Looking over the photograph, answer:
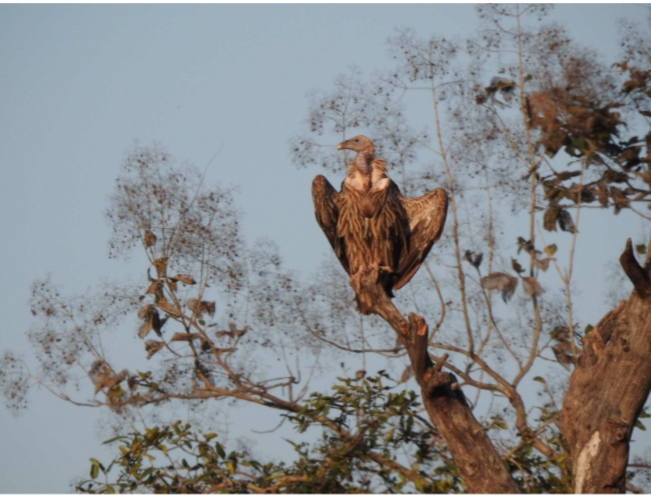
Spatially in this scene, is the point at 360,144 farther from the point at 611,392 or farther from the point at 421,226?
the point at 611,392

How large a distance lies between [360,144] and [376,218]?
0.77m

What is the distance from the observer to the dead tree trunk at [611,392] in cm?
862

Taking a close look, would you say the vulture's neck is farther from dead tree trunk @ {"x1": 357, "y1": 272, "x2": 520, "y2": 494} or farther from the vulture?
dead tree trunk @ {"x1": 357, "y1": 272, "x2": 520, "y2": 494}

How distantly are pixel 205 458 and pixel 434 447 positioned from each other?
199cm

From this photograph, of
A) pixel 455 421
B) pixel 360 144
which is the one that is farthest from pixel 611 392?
pixel 360 144

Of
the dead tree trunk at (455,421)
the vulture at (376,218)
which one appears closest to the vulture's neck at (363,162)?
the vulture at (376,218)

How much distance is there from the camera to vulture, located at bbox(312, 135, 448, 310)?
34.8 ft

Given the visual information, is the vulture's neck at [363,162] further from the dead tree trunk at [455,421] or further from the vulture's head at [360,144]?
the dead tree trunk at [455,421]

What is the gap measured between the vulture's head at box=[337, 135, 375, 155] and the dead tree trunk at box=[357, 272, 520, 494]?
2558 millimetres

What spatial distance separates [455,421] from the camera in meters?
8.58

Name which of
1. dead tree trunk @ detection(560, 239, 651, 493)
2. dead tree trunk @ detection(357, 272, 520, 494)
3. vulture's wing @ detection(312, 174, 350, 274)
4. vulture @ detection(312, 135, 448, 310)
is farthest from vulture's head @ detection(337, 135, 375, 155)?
dead tree trunk @ detection(560, 239, 651, 493)

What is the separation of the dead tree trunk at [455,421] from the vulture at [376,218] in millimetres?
2069

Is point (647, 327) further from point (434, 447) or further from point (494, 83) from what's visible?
point (494, 83)

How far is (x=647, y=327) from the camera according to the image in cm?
914
